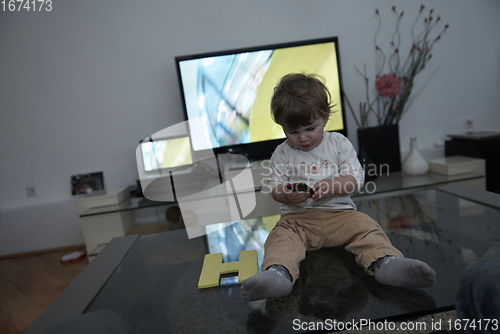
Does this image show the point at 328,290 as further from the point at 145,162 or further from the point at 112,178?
the point at 112,178

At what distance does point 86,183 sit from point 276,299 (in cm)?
191

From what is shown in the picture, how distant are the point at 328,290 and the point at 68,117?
2.10 metres

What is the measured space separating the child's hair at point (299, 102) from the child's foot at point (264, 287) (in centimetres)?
47

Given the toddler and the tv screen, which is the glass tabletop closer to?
the toddler

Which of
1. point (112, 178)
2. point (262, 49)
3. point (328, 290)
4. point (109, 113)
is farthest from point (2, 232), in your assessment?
point (328, 290)

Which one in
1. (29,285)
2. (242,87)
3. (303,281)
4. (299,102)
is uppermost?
(242,87)

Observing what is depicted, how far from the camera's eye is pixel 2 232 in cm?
216

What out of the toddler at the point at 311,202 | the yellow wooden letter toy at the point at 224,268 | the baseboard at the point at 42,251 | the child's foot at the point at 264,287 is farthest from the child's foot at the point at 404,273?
the baseboard at the point at 42,251

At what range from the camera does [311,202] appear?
42.4 inches

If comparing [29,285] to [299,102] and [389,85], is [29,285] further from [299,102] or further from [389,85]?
[389,85]

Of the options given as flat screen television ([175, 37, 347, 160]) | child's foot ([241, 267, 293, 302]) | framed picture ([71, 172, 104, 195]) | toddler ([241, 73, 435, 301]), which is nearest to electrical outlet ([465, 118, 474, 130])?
flat screen television ([175, 37, 347, 160])

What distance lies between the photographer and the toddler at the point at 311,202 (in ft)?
2.42

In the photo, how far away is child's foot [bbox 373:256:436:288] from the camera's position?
67 cm

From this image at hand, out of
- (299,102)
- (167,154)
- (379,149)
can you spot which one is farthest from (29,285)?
(379,149)
